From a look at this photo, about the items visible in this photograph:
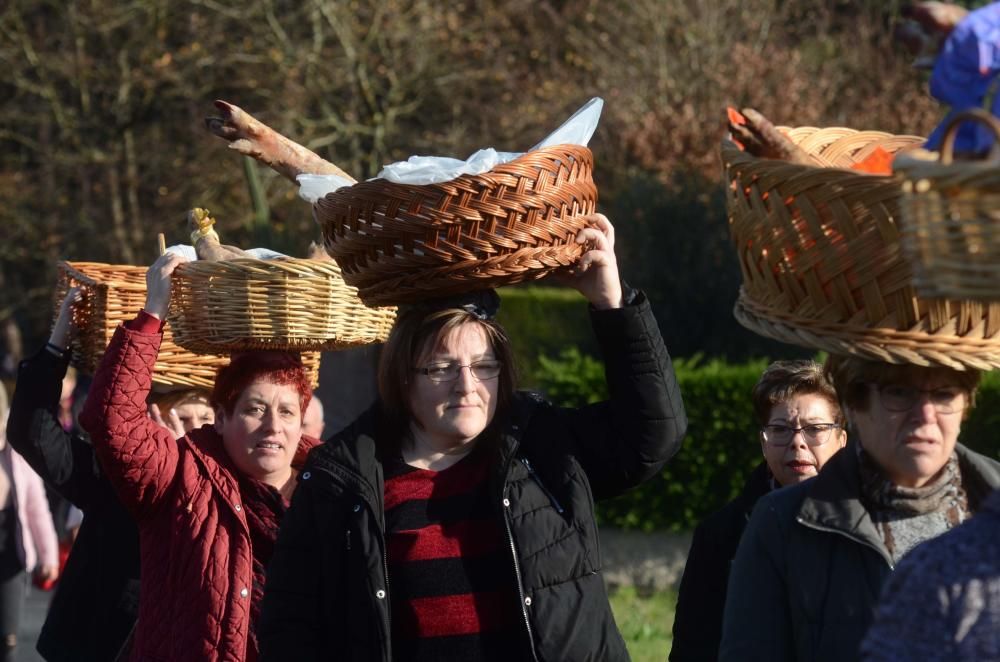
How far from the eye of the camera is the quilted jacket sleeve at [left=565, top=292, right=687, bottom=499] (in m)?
3.54

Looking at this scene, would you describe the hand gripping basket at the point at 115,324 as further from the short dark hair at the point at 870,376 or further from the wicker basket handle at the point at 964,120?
the wicker basket handle at the point at 964,120

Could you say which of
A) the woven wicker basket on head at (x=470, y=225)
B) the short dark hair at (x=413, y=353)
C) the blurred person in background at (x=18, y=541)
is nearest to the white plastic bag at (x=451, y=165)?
the woven wicker basket on head at (x=470, y=225)

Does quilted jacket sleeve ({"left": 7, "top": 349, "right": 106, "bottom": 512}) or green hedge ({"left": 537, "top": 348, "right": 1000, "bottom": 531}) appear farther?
green hedge ({"left": 537, "top": 348, "right": 1000, "bottom": 531})

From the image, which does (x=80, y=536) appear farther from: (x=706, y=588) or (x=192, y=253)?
(x=706, y=588)

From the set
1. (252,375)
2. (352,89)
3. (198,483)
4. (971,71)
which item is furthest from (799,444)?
(352,89)

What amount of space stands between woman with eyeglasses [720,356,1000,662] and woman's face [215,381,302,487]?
184 cm

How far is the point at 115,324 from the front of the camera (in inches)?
190

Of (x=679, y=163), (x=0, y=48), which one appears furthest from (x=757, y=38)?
(x=0, y=48)

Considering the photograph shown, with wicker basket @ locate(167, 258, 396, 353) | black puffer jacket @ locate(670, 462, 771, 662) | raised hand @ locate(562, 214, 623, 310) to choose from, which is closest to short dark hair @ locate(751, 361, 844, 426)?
black puffer jacket @ locate(670, 462, 771, 662)

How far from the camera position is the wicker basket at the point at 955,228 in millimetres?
2057

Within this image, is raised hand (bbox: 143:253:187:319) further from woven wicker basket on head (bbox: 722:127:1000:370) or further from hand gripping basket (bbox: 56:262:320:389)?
woven wicker basket on head (bbox: 722:127:1000:370)

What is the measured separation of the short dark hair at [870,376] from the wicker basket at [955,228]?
27.2 inches

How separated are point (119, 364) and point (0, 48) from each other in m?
15.4

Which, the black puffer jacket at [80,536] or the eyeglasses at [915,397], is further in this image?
the black puffer jacket at [80,536]
